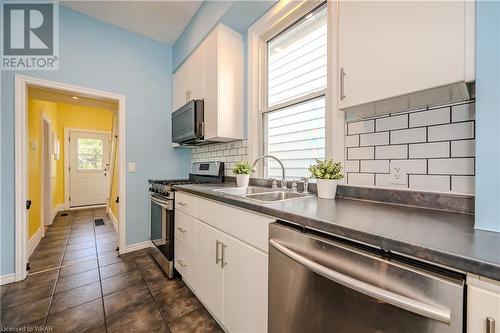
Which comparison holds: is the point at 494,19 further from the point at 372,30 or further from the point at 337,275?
the point at 337,275

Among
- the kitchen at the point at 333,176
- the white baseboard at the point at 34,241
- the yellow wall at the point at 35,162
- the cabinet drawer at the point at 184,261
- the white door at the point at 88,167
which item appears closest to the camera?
the kitchen at the point at 333,176

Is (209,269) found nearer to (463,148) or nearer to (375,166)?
(375,166)

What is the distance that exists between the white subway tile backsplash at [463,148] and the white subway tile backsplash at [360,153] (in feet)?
1.13

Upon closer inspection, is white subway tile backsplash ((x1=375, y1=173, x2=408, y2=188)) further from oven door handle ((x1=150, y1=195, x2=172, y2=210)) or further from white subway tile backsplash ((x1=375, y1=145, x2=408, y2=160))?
oven door handle ((x1=150, y1=195, x2=172, y2=210))


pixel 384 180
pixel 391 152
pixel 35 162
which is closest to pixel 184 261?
pixel 384 180

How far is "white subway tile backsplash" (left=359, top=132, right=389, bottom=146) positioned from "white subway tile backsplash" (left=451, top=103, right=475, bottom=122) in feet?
0.89

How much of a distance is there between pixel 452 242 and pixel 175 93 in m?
3.13

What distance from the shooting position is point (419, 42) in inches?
30.8

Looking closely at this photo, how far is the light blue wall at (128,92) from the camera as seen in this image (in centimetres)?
197

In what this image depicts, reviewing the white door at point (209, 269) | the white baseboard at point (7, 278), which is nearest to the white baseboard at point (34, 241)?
the white baseboard at point (7, 278)

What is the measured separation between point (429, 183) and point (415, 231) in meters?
0.51

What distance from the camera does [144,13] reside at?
2.41 meters

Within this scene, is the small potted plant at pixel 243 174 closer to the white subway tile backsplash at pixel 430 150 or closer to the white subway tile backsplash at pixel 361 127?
the white subway tile backsplash at pixel 361 127

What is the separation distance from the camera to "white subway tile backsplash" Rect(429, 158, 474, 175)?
0.88 metres
